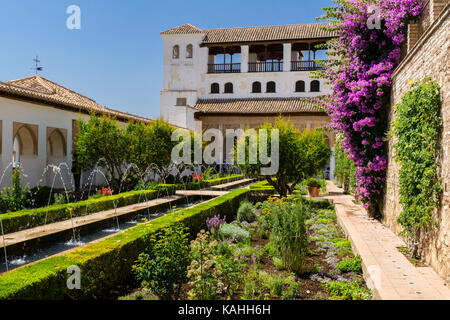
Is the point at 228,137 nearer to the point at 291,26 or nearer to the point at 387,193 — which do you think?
the point at 291,26

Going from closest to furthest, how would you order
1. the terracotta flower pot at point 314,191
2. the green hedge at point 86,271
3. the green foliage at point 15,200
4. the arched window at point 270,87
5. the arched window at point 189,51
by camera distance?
1. the green hedge at point 86,271
2. the green foliage at point 15,200
3. the terracotta flower pot at point 314,191
4. the arched window at point 270,87
5. the arched window at point 189,51

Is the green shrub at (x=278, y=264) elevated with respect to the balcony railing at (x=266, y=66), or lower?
lower

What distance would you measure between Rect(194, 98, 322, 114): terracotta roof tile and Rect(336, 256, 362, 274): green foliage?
75.6 feet

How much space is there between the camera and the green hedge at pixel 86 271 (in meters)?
3.62

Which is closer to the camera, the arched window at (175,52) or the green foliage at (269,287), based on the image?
the green foliage at (269,287)

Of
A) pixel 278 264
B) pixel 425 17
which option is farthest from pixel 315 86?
pixel 278 264

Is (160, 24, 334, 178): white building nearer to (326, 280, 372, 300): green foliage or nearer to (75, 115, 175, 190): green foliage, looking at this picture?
(75, 115, 175, 190): green foliage

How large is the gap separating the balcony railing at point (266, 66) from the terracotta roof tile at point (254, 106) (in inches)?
101

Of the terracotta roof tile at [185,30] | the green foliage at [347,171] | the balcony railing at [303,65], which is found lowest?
the green foliage at [347,171]

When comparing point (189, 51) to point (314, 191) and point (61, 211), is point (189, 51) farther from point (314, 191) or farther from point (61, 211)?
point (61, 211)

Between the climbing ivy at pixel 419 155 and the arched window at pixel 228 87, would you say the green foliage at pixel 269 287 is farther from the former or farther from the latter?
the arched window at pixel 228 87

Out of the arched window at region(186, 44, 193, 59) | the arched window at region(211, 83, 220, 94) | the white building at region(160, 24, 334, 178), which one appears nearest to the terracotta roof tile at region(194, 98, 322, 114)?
the white building at region(160, 24, 334, 178)

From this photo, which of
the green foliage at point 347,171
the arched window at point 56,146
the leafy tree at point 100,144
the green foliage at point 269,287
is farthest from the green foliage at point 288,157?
the arched window at point 56,146

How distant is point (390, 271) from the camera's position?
462 centimetres
